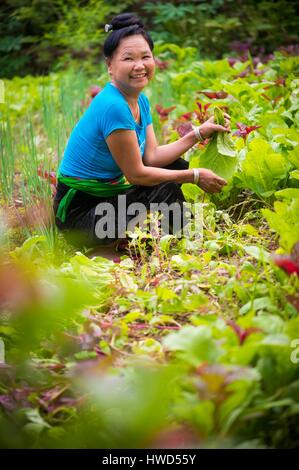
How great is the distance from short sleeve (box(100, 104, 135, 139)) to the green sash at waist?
0.89 ft

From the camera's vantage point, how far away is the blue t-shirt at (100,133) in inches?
83.3

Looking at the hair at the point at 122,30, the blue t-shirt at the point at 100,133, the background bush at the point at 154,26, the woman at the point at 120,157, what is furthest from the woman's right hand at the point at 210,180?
the background bush at the point at 154,26

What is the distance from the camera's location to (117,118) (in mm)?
2105

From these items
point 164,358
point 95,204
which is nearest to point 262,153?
point 95,204

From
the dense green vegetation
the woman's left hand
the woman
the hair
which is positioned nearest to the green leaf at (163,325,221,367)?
the dense green vegetation

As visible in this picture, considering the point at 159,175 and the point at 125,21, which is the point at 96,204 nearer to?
the point at 159,175

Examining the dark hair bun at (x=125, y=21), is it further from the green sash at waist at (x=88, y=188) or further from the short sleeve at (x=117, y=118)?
the green sash at waist at (x=88, y=188)

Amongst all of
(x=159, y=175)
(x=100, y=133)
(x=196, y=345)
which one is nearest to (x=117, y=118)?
(x=100, y=133)

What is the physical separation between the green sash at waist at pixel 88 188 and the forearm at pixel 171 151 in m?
0.16

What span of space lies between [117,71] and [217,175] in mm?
560

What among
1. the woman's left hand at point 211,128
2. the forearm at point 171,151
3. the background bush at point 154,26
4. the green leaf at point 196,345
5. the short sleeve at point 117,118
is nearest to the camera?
the green leaf at point 196,345

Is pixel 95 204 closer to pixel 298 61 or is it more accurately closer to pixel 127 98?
pixel 127 98

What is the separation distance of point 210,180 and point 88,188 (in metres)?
0.51

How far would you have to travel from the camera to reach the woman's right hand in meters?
2.17
